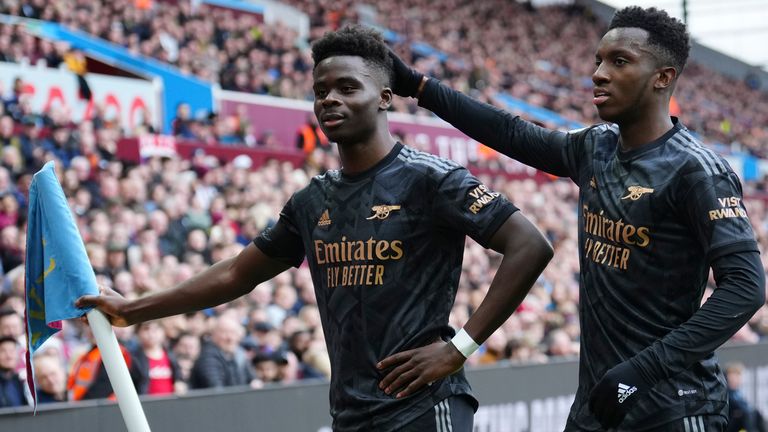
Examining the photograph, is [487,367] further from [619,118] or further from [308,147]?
[308,147]

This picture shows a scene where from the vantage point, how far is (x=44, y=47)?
15039mm

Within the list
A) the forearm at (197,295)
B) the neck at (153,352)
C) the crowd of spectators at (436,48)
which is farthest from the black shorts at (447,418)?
the crowd of spectators at (436,48)

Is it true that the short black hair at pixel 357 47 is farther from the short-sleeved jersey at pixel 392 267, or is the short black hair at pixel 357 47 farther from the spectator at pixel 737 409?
the spectator at pixel 737 409

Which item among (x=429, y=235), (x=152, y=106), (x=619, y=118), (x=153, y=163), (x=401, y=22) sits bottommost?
(x=429, y=235)

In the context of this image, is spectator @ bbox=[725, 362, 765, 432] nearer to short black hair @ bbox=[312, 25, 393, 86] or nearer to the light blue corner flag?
short black hair @ bbox=[312, 25, 393, 86]

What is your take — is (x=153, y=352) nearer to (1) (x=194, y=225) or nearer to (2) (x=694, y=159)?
(1) (x=194, y=225)

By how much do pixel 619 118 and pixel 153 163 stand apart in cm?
950

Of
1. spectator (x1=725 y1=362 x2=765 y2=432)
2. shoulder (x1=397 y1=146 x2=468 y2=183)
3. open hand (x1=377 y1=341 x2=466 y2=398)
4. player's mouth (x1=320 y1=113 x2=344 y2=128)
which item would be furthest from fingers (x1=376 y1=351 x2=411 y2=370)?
spectator (x1=725 y1=362 x2=765 y2=432)

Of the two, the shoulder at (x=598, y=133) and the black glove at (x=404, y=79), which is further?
the black glove at (x=404, y=79)

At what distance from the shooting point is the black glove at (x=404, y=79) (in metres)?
4.10

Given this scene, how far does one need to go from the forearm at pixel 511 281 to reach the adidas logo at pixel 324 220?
629mm

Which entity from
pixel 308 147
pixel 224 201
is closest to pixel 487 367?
pixel 224 201

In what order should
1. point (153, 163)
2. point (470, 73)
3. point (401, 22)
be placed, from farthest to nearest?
point (401, 22)
point (470, 73)
point (153, 163)

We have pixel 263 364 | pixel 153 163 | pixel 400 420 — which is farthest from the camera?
pixel 153 163
